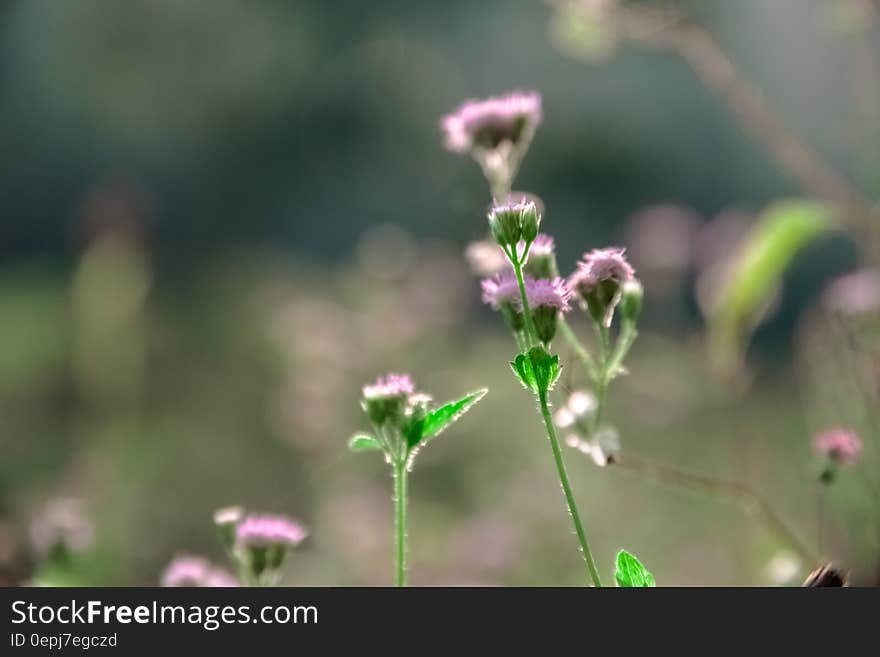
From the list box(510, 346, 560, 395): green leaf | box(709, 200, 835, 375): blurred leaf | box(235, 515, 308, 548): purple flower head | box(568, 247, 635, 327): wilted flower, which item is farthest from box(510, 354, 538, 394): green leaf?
box(709, 200, 835, 375): blurred leaf

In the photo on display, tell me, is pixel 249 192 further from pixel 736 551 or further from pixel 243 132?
pixel 736 551

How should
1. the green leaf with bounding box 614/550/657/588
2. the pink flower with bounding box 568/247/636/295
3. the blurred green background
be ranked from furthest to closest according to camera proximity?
the blurred green background < the pink flower with bounding box 568/247/636/295 < the green leaf with bounding box 614/550/657/588

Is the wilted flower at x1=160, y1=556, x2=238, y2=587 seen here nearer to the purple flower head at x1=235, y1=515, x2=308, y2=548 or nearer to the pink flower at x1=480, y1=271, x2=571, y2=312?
the purple flower head at x1=235, y1=515, x2=308, y2=548

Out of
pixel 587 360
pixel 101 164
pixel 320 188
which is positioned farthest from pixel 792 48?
pixel 587 360

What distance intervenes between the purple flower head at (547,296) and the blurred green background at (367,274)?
0.46 feet

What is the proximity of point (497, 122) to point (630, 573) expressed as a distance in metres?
0.39

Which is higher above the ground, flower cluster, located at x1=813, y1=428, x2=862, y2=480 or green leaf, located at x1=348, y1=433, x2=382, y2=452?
flower cluster, located at x1=813, y1=428, x2=862, y2=480

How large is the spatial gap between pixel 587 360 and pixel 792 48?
497 cm

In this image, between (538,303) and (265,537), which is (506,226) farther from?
(265,537)

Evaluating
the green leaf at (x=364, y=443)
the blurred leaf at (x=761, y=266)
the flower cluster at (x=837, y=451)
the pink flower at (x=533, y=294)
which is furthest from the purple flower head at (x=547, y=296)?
the blurred leaf at (x=761, y=266)

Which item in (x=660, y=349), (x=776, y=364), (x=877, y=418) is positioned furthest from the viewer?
(x=776, y=364)

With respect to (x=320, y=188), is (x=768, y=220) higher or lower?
lower

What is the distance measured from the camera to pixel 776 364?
433cm

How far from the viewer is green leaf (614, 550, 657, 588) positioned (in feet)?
1.77
